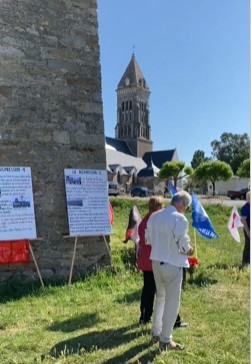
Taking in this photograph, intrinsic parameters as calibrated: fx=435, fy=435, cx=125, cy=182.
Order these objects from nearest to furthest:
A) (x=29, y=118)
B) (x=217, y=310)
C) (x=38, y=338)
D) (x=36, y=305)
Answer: (x=38, y=338) < (x=217, y=310) < (x=36, y=305) < (x=29, y=118)

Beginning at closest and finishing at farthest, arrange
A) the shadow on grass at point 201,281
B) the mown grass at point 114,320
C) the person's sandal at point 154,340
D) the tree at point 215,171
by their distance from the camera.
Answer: the mown grass at point 114,320, the person's sandal at point 154,340, the shadow on grass at point 201,281, the tree at point 215,171

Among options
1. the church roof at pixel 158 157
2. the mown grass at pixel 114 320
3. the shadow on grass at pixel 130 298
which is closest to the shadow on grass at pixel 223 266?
the mown grass at pixel 114 320

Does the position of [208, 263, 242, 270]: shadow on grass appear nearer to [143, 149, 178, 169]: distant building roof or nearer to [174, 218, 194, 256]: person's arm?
[174, 218, 194, 256]: person's arm

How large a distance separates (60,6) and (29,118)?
2.18 metres

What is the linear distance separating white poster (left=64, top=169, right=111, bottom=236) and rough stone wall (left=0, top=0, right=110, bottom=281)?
15 cm

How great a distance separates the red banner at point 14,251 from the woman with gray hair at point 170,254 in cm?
322

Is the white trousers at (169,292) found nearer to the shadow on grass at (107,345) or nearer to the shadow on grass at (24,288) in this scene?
the shadow on grass at (107,345)

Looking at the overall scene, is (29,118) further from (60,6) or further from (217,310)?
(217,310)

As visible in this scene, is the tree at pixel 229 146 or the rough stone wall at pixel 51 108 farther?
the tree at pixel 229 146

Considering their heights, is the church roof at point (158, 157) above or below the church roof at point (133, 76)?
below

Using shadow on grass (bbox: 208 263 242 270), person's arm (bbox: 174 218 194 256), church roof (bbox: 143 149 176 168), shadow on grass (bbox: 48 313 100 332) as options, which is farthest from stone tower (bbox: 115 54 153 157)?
person's arm (bbox: 174 218 194 256)

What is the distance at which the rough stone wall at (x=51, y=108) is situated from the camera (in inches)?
281

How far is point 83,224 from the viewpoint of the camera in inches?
294

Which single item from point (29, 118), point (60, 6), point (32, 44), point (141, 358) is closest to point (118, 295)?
point (141, 358)
